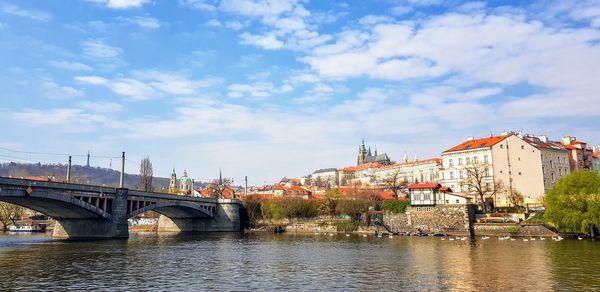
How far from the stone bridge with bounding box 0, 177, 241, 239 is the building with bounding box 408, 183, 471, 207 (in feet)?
150

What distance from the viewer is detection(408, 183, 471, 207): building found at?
85812 millimetres

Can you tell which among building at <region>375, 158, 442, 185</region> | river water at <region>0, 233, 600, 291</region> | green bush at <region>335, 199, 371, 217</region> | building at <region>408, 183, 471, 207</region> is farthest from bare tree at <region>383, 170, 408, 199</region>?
river water at <region>0, 233, 600, 291</region>

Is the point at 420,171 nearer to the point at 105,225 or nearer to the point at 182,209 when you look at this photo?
the point at 182,209

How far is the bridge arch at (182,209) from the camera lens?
281 ft

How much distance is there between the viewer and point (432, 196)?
8781 centimetres

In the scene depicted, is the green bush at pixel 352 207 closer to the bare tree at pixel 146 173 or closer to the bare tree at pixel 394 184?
the bare tree at pixel 394 184

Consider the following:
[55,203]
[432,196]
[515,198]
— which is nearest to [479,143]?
[515,198]

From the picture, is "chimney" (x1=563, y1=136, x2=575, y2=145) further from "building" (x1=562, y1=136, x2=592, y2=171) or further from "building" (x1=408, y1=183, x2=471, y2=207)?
"building" (x1=408, y1=183, x2=471, y2=207)

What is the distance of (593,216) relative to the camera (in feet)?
193

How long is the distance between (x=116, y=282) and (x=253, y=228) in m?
80.3

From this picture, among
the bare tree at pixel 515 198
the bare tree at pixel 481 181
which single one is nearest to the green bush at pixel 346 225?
the bare tree at pixel 481 181

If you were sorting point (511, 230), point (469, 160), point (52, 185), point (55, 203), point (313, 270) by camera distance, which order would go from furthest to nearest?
1. point (469, 160)
2. point (511, 230)
3. point (55, 203)
4. point (52, 185)
5. point (313, 270)

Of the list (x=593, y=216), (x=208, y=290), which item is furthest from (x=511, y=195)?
(x=208, y=290)

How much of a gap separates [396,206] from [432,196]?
7600mm
